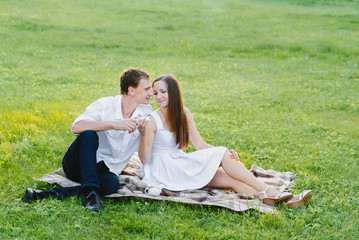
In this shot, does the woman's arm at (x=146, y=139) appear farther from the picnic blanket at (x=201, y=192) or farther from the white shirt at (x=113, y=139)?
the picnic blanket at (x=201, y=192)

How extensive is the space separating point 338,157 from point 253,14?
18.7 m

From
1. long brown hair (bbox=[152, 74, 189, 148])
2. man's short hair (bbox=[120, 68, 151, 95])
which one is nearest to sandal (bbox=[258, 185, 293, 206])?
long brown hair (bbox=[152, 74, 189, 148])

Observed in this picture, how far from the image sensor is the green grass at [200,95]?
4918mm

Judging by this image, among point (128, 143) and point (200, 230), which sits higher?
point (128, 143)

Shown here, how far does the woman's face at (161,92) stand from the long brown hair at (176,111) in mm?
42

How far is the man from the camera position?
522 centimetres

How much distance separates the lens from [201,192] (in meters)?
5.65

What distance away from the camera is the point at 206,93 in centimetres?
1146

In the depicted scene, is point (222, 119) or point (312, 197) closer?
point (312, 197)

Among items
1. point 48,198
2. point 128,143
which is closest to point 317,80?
point 128,143

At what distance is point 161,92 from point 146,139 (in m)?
0.69

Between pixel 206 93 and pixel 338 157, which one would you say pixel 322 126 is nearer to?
pixel 338 157

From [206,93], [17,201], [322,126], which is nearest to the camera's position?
[17,201]

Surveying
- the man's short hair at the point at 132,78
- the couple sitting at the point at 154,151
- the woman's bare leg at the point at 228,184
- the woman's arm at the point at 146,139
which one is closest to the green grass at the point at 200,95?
the couple sitting at the point at 154,151
